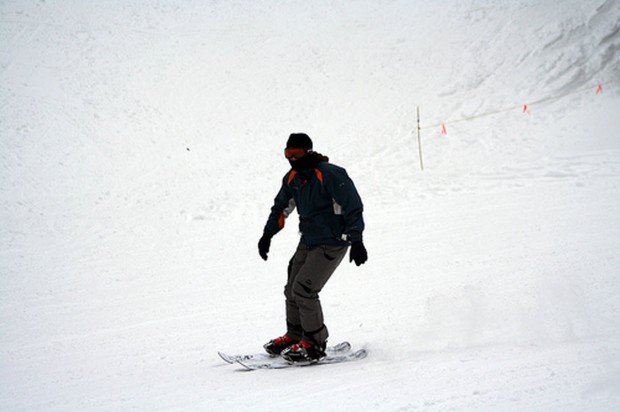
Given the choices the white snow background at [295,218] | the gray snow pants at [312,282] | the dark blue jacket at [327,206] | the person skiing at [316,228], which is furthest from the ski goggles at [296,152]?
the white snow background at [295,218]

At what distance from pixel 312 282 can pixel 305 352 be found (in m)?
0.65

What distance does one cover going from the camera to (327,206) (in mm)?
4082

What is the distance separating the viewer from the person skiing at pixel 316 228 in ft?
13.0

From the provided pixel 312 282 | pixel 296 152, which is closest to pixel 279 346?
pixel 312 282

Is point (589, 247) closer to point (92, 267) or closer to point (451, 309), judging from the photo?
point (451, 309)

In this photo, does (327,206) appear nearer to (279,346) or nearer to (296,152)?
(296,152)

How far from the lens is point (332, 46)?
22.4m

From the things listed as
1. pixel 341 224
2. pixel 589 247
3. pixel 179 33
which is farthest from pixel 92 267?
pixel 179 33

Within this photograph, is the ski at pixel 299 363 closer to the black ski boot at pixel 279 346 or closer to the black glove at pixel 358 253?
A: the black ski boot at pixel 279 346

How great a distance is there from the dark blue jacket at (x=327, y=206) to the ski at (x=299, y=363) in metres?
1.06

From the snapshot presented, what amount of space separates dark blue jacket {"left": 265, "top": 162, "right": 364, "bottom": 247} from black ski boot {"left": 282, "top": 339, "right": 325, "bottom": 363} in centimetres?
89

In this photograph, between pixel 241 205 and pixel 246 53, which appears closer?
pixel 241 205

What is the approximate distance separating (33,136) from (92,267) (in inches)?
388

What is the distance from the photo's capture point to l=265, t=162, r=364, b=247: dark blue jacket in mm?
3959
